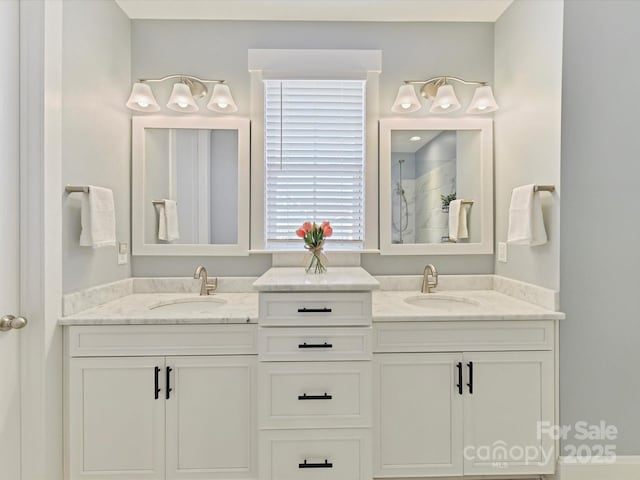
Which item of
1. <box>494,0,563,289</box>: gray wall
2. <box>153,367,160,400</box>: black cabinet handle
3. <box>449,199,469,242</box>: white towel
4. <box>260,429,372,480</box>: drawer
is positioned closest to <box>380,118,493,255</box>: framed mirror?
<box>449,199,469,242</box>: white towel

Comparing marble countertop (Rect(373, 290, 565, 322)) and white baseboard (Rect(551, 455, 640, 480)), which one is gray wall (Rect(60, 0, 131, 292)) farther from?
white baseboard (Rect(551, 455, 640, 480))

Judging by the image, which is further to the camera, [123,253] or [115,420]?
[123,253]

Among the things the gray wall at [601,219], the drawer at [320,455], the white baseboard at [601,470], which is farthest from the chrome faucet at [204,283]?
the white baseboard at [601,470]

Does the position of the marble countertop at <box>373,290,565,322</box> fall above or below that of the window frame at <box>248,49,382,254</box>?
below

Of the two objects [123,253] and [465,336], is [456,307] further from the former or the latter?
[123,253]

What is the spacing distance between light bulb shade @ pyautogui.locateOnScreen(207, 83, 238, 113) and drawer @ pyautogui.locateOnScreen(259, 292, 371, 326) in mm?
1227

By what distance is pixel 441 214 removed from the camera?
231cm

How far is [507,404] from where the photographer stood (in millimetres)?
1710

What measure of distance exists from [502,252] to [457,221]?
0.32 metres

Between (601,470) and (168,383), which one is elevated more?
(168,383)

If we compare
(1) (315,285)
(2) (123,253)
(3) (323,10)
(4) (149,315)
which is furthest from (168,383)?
(3) (323,10)

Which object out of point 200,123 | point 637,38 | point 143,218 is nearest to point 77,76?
point 200,123

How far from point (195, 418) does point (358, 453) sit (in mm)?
736

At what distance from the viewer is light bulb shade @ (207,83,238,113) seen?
7.19 ft
